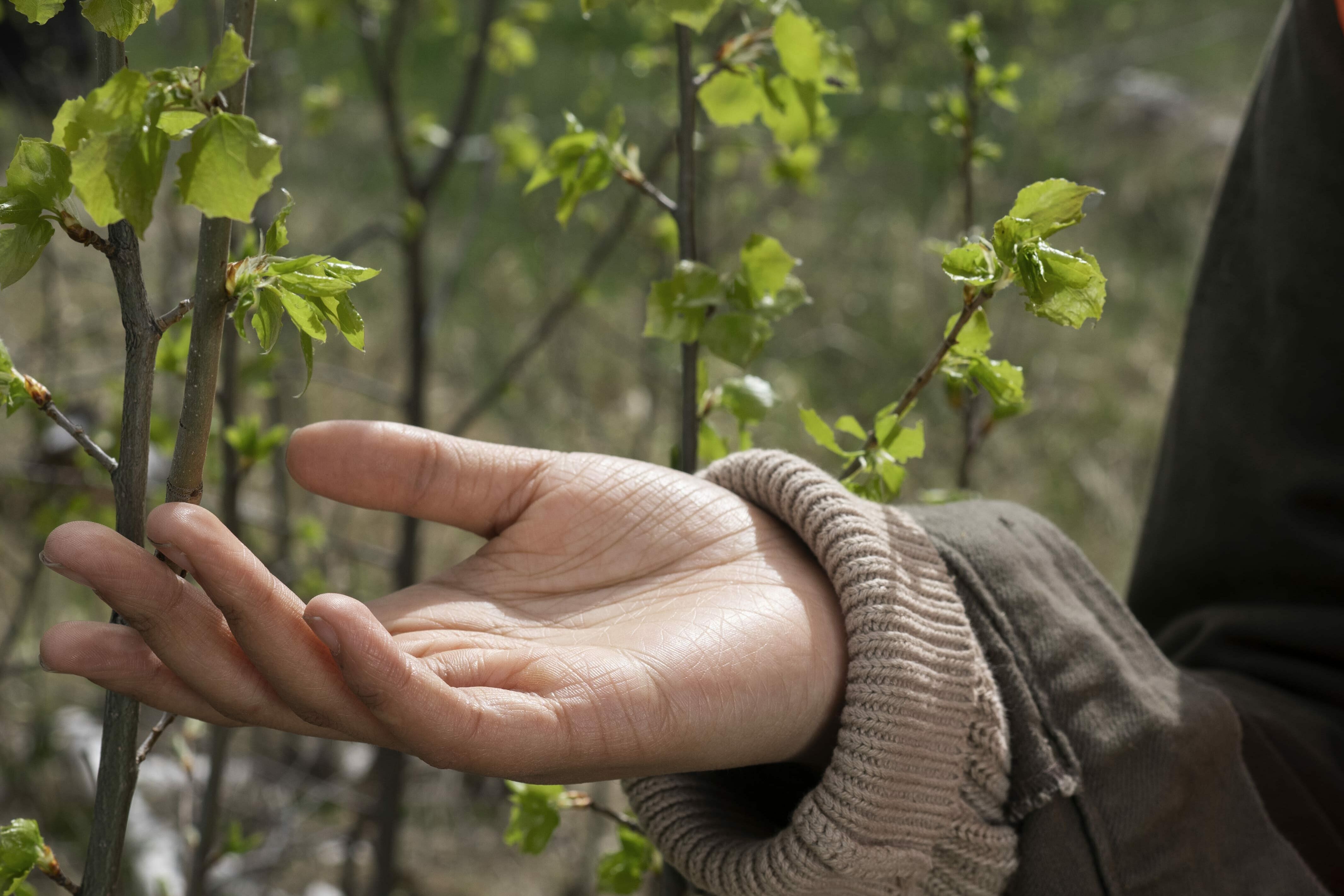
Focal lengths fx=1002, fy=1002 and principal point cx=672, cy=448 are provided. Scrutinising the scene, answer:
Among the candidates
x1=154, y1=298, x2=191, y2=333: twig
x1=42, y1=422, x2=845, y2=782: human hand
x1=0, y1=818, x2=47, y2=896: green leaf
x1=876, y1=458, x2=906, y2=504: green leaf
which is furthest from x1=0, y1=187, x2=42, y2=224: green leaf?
x1=876, y1=458, x2=906, y2=504: green leaf

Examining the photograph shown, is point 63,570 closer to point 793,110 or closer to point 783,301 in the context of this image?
point 783,301

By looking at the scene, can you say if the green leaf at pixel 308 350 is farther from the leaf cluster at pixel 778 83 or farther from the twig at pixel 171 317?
the leaf cluster at pixel 778 83

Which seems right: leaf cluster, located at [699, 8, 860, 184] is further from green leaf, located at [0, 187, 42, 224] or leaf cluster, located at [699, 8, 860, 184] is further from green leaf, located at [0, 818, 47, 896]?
green leaf, located at [0, 818, 47, 896]

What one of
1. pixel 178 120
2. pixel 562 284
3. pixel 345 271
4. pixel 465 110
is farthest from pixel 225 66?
pixel 562 284

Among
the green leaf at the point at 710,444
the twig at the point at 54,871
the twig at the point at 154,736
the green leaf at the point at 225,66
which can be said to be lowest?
the twig at the point at 54,871

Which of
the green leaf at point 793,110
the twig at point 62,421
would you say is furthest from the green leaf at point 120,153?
the green leaf at point 793,110

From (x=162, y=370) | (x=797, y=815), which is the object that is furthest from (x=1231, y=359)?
(x=162, y=370)

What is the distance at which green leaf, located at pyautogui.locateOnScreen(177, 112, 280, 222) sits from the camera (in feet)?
2.15

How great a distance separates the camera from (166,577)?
2.73ft

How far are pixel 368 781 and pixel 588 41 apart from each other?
507cm

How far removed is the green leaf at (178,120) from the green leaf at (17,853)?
0.60 m

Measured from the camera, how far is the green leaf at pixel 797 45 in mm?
1132

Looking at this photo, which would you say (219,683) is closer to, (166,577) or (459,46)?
(166,577)

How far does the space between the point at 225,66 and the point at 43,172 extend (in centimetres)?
21
